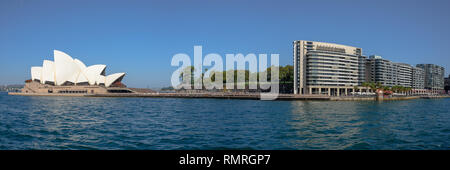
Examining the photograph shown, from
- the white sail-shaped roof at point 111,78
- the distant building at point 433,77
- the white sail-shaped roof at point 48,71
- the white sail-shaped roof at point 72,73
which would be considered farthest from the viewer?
the distant building at point 433,77

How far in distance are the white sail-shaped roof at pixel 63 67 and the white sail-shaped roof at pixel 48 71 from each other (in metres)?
2.67

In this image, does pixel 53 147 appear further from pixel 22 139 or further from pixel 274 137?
pixel 274 137

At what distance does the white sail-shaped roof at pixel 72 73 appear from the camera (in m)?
85.9

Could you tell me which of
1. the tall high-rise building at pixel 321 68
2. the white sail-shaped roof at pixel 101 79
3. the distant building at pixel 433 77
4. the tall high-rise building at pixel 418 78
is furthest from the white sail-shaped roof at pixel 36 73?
the distant building at pixel 433 77

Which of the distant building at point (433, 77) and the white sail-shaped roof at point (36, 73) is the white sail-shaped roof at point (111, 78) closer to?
the white sail-shaped roof at point (36, 73)

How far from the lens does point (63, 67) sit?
8512 centimetres

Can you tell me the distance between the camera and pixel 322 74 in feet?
287

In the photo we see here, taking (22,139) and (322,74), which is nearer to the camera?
(22,139)

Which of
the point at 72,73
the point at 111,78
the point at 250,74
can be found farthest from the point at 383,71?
the point at 72,73

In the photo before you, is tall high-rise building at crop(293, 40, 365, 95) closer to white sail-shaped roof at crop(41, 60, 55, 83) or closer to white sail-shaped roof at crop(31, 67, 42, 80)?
white sail-shaped roof at crop(41, 60, 55, 83)
